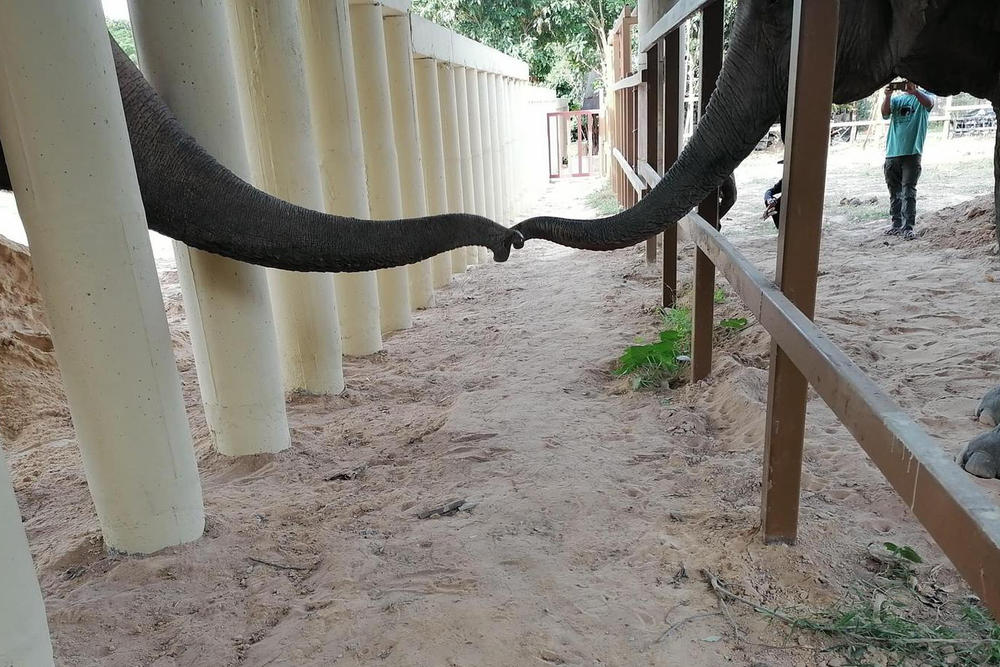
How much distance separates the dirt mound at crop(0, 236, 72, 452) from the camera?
14.5 ft

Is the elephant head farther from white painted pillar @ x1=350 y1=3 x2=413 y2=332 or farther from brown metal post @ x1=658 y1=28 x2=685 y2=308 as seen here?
white painted pillar @ x1=350 y1=3 x2=413 y2=332

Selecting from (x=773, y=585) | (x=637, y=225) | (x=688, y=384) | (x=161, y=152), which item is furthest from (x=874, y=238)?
(x=161, y=152)

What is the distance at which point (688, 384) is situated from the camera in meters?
4.37

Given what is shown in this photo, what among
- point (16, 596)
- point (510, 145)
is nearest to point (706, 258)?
point (16, 596)

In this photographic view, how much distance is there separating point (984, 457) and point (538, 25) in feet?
77.7

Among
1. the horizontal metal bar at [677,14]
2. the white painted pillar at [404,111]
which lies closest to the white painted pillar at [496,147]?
the white painted pillar at [404,111]

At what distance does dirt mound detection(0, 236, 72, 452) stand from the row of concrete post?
137cm

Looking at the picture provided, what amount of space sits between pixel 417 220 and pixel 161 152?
0.98 meters

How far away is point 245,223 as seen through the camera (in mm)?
2902

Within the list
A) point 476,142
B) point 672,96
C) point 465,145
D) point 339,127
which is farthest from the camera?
point 476,142

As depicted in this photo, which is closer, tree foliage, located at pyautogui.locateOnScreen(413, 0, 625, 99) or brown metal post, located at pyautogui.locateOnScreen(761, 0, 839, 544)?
brown metal post, located at pyautogui.locateOnScreen(761, 0, 839, 544)

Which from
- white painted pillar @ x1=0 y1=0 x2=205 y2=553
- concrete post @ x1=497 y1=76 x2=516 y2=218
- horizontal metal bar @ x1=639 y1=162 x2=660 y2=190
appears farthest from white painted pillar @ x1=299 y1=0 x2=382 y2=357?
concrete post @ x1=497 y1=76 x2=516 y2=218

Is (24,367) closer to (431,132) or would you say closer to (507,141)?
(431,132)

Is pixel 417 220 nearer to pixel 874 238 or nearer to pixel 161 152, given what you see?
pixel 161 152
